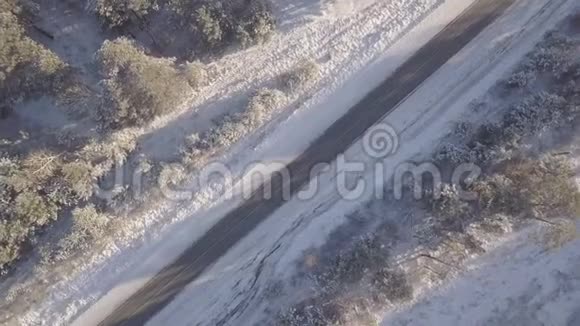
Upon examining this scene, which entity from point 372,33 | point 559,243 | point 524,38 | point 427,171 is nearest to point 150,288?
point 427,171

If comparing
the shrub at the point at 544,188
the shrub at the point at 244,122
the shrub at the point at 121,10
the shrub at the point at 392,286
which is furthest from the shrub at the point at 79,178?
the shrub at the point at 544,188

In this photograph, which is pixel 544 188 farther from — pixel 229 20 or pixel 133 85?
pixel 133 85

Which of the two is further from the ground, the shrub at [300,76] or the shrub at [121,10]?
the shrub at [121,10]

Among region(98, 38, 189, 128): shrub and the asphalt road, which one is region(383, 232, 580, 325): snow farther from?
region(98, 38, 189, 128): shrub

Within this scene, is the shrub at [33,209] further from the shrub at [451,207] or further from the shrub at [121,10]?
the shrub at [451,207]

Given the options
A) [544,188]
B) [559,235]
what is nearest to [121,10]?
[544,188]

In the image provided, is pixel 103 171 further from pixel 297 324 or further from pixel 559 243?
pixel 559 243
